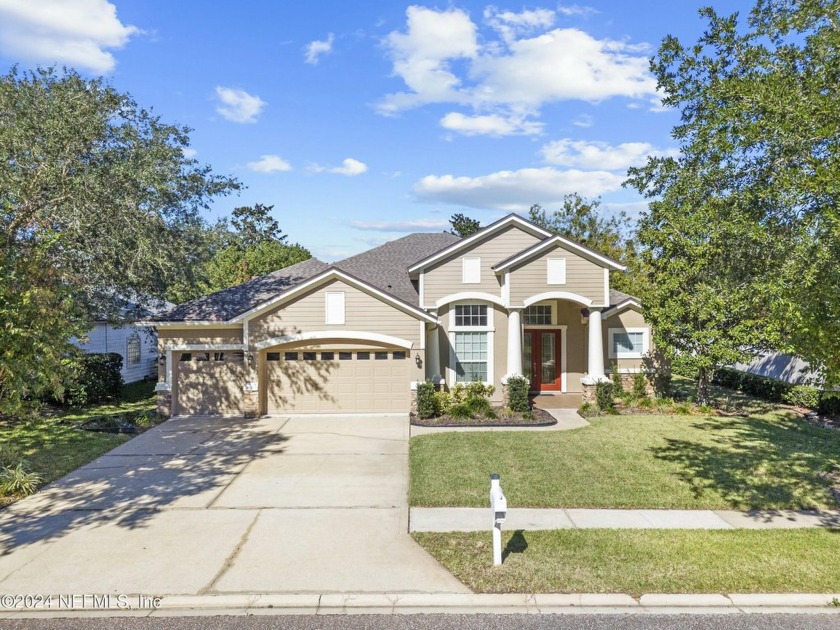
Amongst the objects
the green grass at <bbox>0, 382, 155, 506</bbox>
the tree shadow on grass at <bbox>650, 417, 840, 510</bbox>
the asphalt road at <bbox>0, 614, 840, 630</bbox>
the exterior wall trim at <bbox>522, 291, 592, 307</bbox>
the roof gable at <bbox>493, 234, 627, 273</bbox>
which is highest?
the roof gable at <bbox>493, 234, 627, 273</bbox>

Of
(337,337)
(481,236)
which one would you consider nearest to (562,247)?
(481,236)

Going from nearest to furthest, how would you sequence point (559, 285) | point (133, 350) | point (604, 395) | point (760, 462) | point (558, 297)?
point (760, 462)
point (604, 395)
point (558, 297)
point (559, 285)
point (133, 350)

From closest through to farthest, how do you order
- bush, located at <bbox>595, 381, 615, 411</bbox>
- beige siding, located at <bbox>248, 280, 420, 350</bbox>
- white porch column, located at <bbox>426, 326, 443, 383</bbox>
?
beige siding, located at <bbox>248, 280, 420, 350</bbox> < bush, located at <bbox>595, 381, 615, 411</bbox> < white porch column, located at <bbox>426, 326, 443, 383</bbox>

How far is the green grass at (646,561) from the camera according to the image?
6.14 meters

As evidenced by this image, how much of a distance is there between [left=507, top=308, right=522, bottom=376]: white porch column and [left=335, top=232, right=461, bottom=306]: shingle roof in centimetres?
342

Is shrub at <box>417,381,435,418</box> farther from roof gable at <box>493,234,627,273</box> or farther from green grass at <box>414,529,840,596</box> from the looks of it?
green grass at <box>414,529,840,596</box>

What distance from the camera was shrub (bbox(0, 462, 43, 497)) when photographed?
9406 millimetres

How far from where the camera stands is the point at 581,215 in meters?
33.7

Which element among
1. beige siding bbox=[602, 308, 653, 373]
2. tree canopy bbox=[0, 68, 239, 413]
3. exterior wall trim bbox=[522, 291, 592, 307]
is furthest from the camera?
beige siding bbox=[602, 308, 653, 373]

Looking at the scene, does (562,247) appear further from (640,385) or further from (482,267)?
(640,385)

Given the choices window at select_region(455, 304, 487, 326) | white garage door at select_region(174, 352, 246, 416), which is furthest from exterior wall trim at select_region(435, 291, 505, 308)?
white garage door at select_region(174, 352, 246, 416)

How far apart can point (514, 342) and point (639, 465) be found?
6688 mm

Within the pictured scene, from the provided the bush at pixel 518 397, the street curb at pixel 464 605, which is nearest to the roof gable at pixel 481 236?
the bush at pixel 518 397

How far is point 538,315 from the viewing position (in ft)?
62.8
